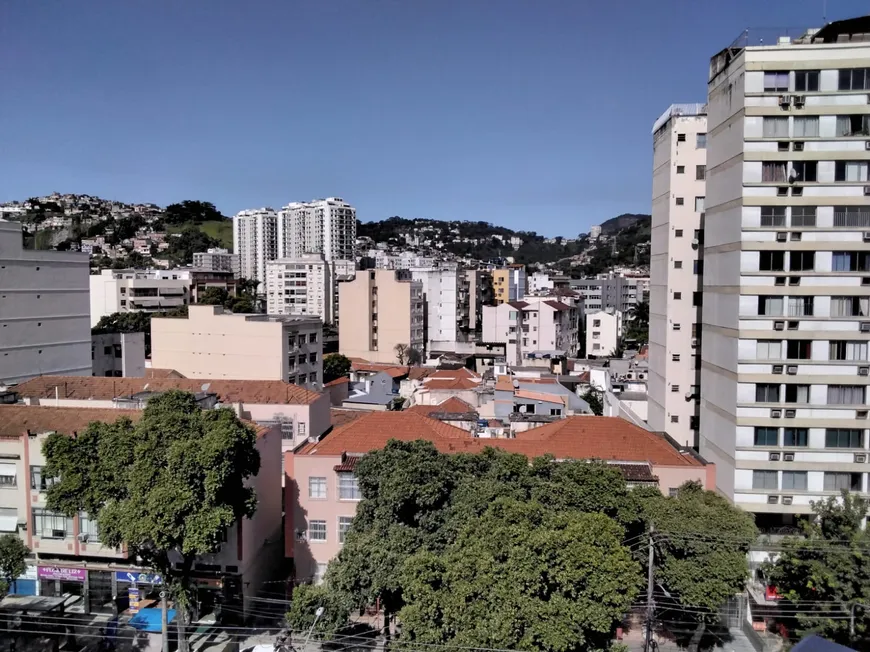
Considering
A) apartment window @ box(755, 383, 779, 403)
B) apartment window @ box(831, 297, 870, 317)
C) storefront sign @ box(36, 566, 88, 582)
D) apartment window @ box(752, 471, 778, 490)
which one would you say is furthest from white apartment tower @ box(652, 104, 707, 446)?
storefront sign @ box(36, 566, 88, 582)

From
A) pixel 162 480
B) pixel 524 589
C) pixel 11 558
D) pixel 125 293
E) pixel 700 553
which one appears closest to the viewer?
pixel 524 589

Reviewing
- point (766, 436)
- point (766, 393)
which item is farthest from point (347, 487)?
point (766, 393)

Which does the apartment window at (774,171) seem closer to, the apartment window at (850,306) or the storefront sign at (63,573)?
the apartment window at (850,306)

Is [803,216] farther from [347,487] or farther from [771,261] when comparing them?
[347,487]

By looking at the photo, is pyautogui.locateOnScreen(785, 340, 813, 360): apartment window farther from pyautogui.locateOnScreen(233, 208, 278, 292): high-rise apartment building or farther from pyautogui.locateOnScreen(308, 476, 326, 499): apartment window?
pyautogui.locateOnScreen(233, 208, 278, 292): high-rise apartment building

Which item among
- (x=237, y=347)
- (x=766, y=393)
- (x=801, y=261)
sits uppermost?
(x=801, y=261)

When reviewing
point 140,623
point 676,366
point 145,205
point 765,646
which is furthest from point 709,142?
point 145,205
